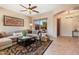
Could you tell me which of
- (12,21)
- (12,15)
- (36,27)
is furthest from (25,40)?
(12,15)

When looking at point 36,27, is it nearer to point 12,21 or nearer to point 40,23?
point 40,23

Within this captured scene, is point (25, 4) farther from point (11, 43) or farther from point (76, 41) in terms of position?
point (76, 41)

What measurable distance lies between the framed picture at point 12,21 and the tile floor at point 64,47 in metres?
0.95

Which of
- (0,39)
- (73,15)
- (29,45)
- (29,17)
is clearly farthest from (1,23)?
(73,15)

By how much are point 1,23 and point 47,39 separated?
1181 millimetres

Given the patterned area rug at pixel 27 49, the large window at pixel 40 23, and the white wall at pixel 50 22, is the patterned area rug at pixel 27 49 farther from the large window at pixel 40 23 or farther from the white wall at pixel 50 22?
the large window at pixel 40 23

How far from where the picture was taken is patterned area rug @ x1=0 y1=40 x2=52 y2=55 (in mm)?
2275

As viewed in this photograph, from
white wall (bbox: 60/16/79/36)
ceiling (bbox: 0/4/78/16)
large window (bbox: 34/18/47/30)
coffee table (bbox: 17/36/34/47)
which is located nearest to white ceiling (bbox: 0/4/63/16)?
ceiling (bbox: 0/4/78/16)

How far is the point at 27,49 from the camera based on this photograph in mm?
2371

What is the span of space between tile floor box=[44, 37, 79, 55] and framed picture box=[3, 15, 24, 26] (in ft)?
3.11

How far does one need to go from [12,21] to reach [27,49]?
0.75 metres

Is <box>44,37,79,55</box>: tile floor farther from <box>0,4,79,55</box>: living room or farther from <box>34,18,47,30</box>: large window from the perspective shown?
<box>34,18,47,30</box>: large window

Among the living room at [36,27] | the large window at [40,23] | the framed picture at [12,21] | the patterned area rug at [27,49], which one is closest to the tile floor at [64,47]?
the living room at [36,27]

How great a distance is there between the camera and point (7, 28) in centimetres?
231
